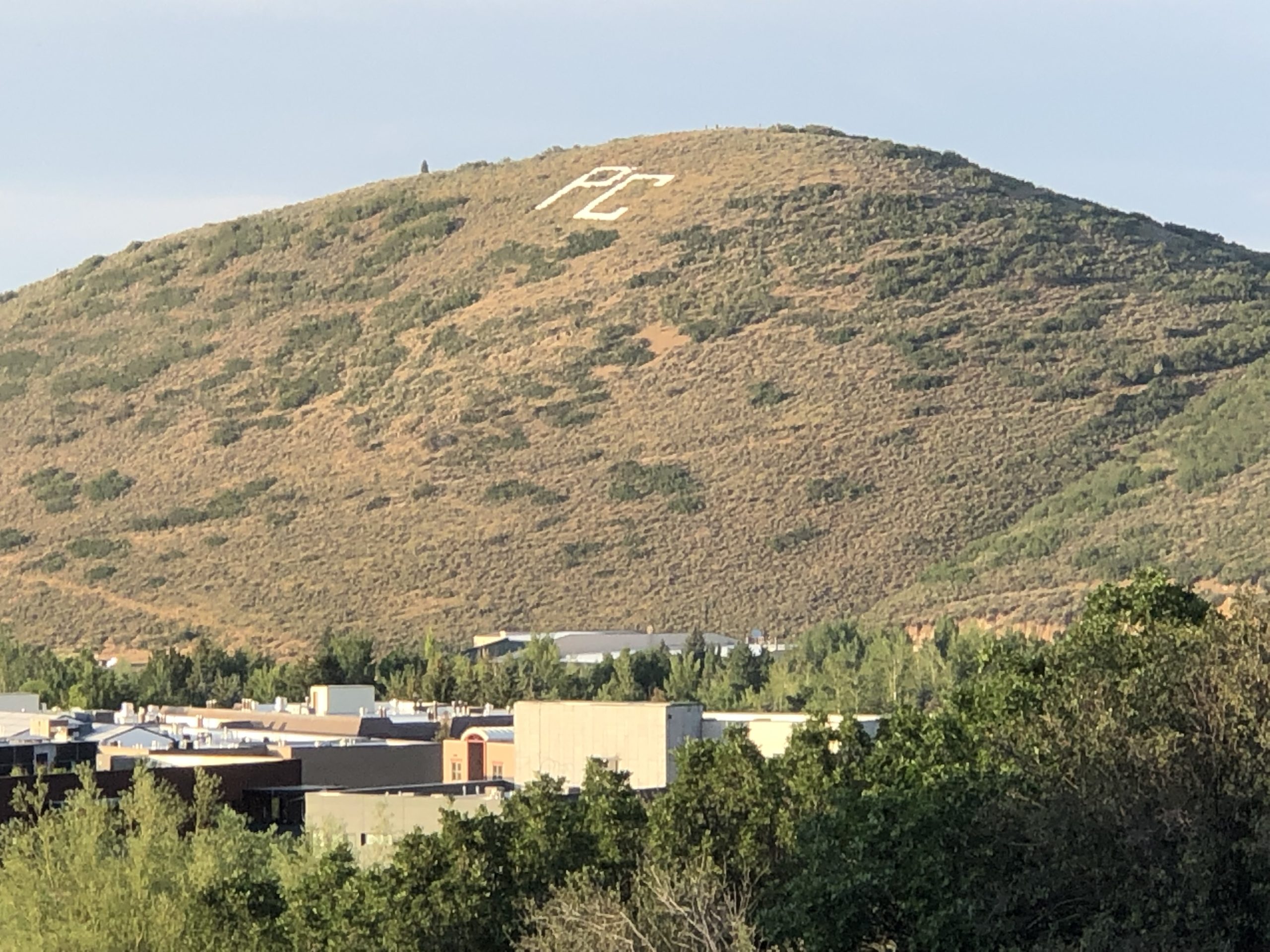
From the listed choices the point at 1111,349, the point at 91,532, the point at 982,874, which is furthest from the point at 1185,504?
the point at 982,874

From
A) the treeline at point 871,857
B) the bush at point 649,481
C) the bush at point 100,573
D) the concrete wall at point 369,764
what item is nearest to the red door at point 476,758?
the concrete wall at point 369,764

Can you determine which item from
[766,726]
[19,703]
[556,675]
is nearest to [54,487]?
[556,675]

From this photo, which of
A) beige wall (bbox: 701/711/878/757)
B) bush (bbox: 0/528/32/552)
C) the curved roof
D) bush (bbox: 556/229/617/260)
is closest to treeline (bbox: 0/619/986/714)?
beige wall (bbox: 701/711/878/757)

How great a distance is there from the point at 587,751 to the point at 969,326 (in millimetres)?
76115

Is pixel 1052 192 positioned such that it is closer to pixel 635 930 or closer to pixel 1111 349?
pixel 1111 349

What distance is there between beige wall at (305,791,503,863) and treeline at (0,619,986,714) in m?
27.7

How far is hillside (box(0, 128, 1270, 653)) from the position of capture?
9775 centimetres

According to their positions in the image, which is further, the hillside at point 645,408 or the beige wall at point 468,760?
the hillside at point 645,408

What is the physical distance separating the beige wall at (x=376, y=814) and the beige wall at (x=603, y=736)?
22.0 feet

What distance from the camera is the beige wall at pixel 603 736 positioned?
46.0 m

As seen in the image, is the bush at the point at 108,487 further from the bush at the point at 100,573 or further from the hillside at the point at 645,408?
the bush at the point at 100,573

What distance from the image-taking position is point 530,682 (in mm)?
71562

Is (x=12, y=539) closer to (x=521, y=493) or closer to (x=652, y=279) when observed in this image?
(x=521, y=493)

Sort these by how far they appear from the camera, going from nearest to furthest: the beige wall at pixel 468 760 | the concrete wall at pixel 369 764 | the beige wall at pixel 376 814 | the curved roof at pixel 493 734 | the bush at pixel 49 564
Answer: the beige wall at pixel 376 814
the concrete wall at pixel 369 764
the beige wall at pixel 468 760
the curved roof at pixel 493 734
the bush at pixel 49 564
